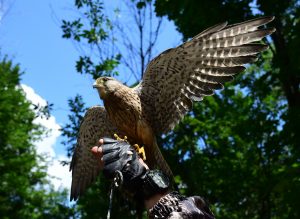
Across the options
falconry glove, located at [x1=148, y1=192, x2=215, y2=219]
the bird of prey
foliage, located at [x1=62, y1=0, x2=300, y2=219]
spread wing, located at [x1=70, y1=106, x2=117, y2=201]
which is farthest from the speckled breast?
foliage, located at [x1=62, y1=0, x2=300, y2=219]

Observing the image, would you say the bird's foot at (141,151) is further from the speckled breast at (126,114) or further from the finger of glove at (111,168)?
the finger of glove at (111,168)

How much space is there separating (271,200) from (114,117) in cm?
1182

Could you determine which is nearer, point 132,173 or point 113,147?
point 132,173

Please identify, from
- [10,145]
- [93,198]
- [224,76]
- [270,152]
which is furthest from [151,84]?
[10,145]

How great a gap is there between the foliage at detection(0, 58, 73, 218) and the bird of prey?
1229cm

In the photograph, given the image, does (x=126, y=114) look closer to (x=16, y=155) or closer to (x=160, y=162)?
(x=160, y=162)

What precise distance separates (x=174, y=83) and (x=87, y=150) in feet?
4.12

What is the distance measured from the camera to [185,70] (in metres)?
4.36

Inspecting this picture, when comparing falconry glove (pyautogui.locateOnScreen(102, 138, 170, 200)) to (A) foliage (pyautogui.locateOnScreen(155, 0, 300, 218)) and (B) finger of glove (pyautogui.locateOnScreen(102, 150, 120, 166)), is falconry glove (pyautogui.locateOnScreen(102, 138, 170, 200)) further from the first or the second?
(A) foliage (pyautogui.locateOnScreen(155, 0, 300, 218))

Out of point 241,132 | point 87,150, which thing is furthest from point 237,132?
point 87,150

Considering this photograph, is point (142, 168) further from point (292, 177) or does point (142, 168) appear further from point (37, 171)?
point (37, 171)

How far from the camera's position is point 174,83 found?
437 cm

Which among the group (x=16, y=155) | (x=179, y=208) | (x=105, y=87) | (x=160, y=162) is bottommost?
(x=179, y=208)

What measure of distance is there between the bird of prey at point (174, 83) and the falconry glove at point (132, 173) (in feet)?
3.70
